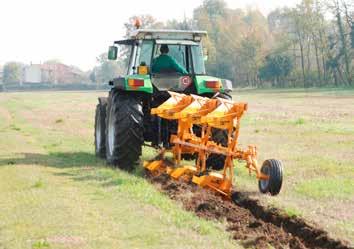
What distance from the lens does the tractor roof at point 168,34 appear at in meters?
14.0

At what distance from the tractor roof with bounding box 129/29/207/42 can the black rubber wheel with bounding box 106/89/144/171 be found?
142 centimetres

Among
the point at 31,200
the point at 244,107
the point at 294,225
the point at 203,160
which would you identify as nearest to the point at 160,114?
the point at 203,160

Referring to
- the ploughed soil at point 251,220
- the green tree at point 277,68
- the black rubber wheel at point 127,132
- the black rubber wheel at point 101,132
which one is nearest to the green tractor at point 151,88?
the black rubber wheel at point 127,132

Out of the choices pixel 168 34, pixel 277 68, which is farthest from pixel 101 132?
pixel 277 68

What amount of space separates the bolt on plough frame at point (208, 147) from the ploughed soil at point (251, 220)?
0.23 metres

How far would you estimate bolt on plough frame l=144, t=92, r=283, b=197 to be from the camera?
1028 cm

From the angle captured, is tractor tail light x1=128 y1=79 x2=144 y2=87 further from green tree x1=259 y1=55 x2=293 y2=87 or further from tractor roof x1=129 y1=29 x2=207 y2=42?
green tree x1=259 y1=55 x2=293 y2=87

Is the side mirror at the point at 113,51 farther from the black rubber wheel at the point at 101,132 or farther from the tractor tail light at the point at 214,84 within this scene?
the tractor tail light at the point at 214,84

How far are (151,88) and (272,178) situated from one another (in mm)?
3714

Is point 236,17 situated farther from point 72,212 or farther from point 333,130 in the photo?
point 72,212

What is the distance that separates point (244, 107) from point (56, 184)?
10.2 feet

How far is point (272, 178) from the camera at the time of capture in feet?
32.8

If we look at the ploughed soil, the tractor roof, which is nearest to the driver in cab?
the tractor roof

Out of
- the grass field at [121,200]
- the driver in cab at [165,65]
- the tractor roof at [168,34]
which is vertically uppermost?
the tractor roof at [168,34]
